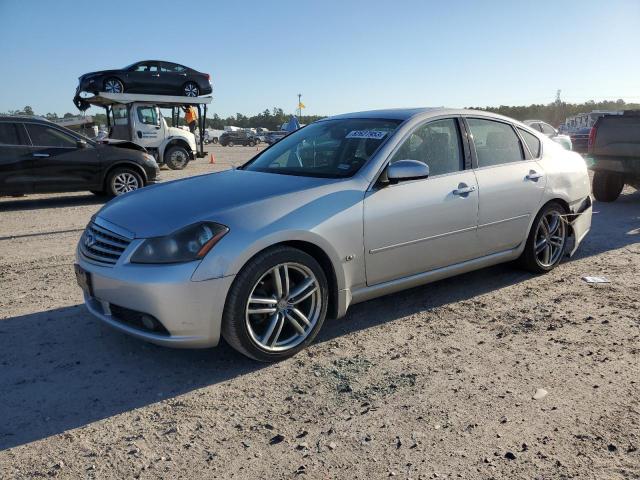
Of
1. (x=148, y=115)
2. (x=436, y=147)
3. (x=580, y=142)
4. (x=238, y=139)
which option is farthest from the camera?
(x=238, y=139)

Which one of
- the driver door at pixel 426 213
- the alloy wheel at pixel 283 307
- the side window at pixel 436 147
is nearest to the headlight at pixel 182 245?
the alloy wheel at pixel 283 307

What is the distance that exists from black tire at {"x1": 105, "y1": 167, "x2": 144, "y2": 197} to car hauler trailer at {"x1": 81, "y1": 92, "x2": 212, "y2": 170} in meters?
6.65

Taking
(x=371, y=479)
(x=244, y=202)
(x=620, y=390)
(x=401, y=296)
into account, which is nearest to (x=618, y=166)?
(x=401, y=296)

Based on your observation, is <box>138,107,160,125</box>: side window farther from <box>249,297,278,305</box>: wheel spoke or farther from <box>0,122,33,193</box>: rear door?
<box>249,297,278,305</box>: wheel spoke

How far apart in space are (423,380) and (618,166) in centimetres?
767

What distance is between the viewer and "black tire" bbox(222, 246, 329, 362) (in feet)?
10.6

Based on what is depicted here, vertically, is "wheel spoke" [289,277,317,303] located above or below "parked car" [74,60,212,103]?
below

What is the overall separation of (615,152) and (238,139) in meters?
47.4

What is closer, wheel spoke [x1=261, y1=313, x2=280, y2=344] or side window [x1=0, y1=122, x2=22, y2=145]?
wheel spoke [x1=261, y1=313, x2=280, y2=344]

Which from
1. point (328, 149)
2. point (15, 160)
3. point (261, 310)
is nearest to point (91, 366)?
point (261, 310)

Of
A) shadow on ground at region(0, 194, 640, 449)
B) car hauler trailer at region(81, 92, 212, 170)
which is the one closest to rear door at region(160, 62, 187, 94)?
car hauler trailer at region(81, 92, 212, 170)

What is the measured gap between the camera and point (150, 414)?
2924 millimetres

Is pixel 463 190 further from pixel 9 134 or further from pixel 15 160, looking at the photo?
pixel 9 134

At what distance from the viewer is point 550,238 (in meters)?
5.35
